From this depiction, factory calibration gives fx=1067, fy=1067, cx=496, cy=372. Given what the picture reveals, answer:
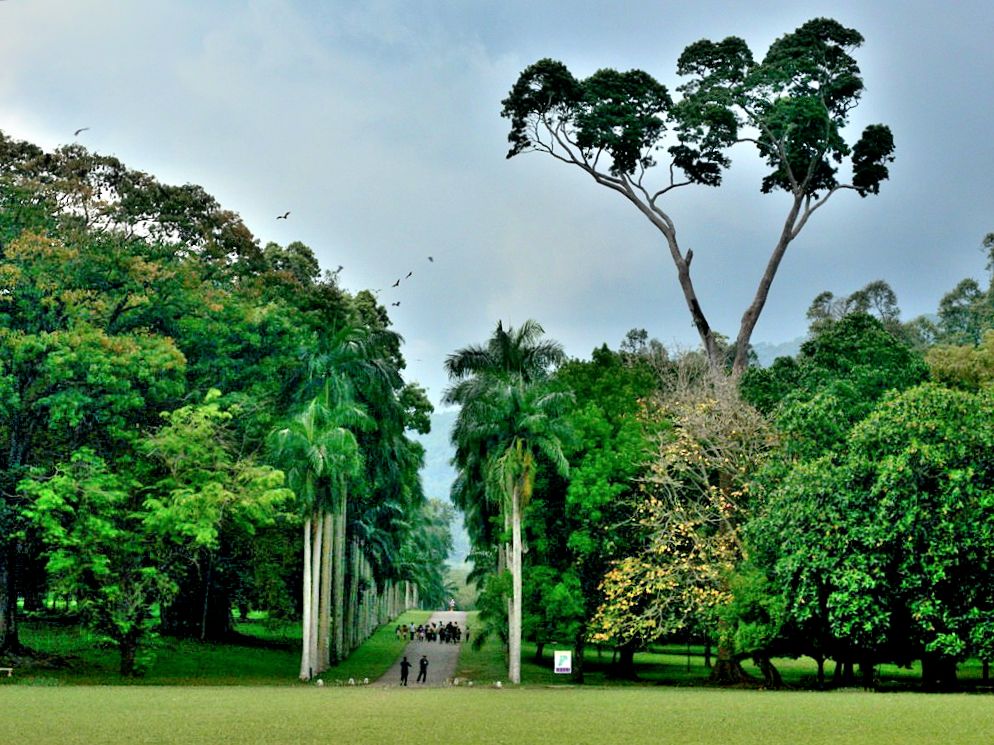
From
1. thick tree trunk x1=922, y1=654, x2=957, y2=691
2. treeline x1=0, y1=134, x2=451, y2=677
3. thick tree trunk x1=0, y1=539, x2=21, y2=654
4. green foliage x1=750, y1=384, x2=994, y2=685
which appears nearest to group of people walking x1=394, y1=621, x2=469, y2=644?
treeline x1=0, y1=134, x2=451, y2=677

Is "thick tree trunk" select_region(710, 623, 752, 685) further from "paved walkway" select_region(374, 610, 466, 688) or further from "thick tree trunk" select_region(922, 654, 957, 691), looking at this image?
"paved walkway" select_region(374, 610, 466, 688)

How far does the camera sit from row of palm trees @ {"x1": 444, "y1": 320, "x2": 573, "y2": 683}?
4153 cm

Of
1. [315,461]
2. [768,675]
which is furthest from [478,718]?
[768,675]

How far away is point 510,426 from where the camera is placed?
139 feet

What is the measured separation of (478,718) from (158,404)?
80.4 ft

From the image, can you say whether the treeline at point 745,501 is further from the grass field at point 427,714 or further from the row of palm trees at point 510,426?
the grass field at point 427,714

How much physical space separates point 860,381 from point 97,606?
29.3m

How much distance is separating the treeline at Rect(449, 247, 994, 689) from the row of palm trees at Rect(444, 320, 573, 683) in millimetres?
86

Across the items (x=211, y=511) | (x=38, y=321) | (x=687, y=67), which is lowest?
(x=211, y=511)

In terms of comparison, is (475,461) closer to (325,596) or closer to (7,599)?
(325,596)

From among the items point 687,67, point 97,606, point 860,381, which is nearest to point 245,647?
point 97,606

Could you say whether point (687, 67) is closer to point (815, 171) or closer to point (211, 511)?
point (815, 171)

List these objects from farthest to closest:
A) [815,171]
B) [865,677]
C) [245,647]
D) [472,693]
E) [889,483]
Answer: [245,647] → [815,171] → [865,677] → [472,693] → [889,483]

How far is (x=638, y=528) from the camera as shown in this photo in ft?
143
